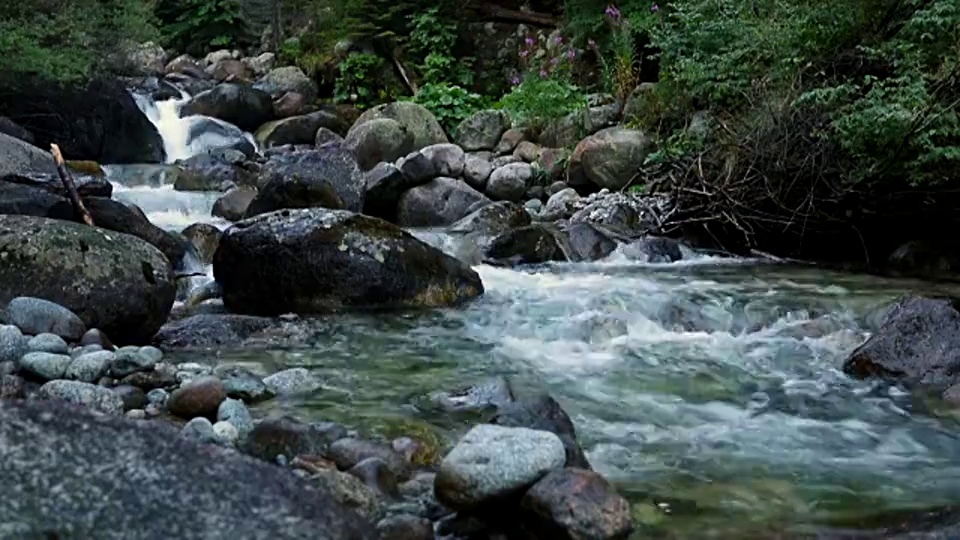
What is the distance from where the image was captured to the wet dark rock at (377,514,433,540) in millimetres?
3043

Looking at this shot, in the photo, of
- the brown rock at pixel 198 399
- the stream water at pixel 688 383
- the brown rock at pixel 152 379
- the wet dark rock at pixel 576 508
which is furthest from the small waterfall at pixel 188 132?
the wet dark rock at pixel 576 508

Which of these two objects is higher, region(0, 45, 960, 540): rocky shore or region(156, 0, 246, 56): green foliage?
region(156, 0, 246, 56): green foliage

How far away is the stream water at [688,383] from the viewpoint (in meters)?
3.70

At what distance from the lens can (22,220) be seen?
242 inches

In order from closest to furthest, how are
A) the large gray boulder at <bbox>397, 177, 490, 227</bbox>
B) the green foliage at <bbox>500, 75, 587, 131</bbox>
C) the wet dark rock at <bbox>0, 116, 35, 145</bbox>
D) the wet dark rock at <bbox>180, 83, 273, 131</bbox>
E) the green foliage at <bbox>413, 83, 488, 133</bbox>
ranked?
the large gray boulder at <bbox>397, 177, 490, 227</bbox> < the wet dark rock at <bbox>0, 116, 35, 145</bbox> < the green foliage at <bbox>500, 75, 587, 131</bbox> < the green foliage at <bbox>413, 83, 488, 133</bbox> < the wet dark rock at <bbox>180, 83, 273, 131</bbox>

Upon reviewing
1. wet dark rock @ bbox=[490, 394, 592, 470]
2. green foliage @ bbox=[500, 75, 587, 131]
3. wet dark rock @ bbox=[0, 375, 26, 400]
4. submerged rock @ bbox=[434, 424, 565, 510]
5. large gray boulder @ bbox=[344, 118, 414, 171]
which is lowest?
wet dark rock @ bbox=[0, 375, 26, 400]

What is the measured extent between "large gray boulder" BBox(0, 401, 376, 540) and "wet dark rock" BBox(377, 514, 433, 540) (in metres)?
0.41

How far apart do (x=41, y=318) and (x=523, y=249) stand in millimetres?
4751

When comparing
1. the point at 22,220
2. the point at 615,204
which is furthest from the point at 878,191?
the point at 22,220

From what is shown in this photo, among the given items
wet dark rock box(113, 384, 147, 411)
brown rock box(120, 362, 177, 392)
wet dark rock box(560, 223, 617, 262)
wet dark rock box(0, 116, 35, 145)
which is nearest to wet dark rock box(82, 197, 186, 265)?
brown rock box(120, 362, 177, 392)

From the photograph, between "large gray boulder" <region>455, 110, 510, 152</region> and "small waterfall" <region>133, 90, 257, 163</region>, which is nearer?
"large gray boulder" <region>455, 110, 510, 152</region>

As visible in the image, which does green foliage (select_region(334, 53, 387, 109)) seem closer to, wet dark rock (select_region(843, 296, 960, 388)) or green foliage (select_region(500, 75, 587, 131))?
green foliage (select_region(500, 75, 587, 131))

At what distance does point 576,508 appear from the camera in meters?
3.02

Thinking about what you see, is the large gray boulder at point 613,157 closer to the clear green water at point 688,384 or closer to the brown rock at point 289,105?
the clear green water at point 688,384
